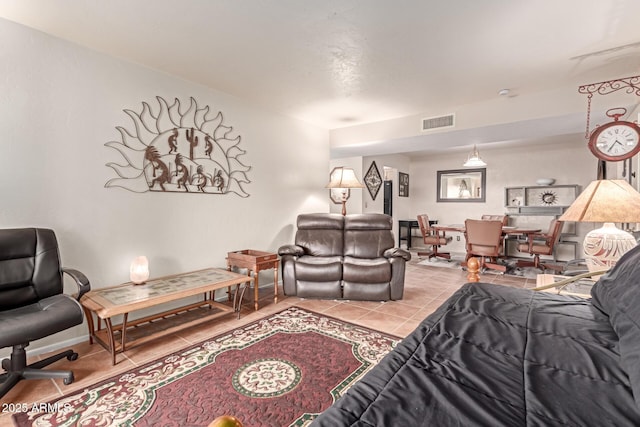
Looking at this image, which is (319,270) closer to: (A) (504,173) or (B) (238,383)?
(B) (238,383)

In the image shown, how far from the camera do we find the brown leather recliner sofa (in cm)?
348

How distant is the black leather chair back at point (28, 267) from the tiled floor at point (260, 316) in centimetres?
54

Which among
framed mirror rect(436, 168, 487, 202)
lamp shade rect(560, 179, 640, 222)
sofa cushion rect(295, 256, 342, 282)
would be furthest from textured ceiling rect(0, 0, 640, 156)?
framed mirror rect(436, 168, 487, 202)

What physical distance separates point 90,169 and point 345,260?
2.68m

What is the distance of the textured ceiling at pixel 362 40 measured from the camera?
6.59 feet

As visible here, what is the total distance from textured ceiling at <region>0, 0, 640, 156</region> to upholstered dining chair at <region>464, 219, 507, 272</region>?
7.38 ft

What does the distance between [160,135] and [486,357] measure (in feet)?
10.5

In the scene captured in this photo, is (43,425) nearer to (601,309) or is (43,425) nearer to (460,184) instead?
(601,309)

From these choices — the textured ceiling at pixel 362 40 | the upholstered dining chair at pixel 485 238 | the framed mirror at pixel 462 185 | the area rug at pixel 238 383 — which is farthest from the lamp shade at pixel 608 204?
the framed mirror at pixel 462 185

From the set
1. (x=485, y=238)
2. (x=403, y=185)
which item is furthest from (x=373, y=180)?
(x=485, y=238)

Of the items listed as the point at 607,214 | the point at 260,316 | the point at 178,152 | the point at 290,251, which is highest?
the point at 178,152

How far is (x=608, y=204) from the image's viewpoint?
1759mm

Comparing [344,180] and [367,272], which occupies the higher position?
[344,180]

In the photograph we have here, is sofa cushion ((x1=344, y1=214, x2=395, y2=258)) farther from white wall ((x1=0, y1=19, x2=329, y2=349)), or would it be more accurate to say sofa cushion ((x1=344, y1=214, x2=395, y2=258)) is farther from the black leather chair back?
the black leather chair back
